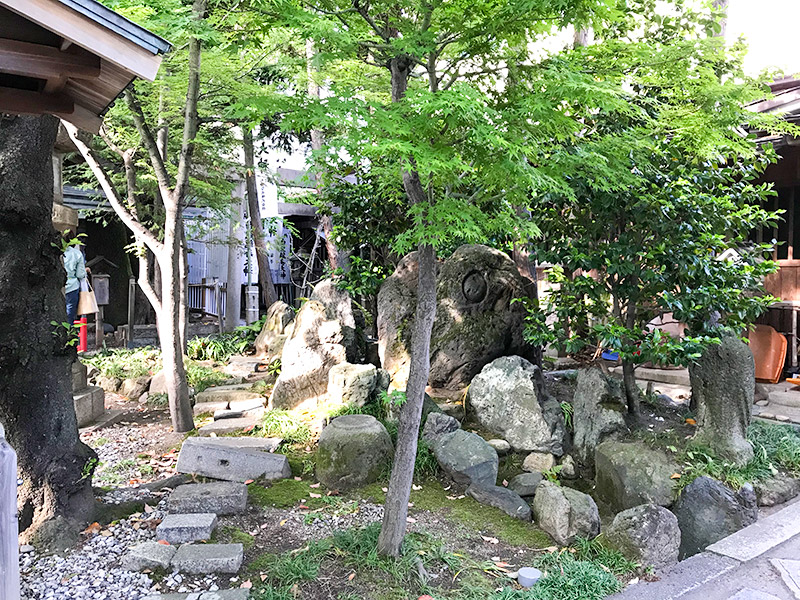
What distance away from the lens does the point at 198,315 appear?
16531 mm

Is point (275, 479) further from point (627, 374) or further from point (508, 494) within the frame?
point (627, 374)

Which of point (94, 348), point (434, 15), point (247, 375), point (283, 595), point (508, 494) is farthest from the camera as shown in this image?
point (94, 348)

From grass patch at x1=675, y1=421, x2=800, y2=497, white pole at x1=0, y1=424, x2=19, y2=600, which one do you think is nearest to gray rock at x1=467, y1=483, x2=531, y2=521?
grass patch at x1=675, y1=421, x2=800, y2=497

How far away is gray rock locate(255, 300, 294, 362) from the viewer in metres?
12.2

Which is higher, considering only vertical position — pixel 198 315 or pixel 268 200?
pixel 268 200

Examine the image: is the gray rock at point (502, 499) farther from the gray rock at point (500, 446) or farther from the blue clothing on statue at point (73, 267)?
the blue clothing on statue at point (73, 267)

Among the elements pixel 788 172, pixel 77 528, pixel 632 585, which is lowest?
pixel 632 585

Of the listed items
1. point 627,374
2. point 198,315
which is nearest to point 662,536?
point 627,374

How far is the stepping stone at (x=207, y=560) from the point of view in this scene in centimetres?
433

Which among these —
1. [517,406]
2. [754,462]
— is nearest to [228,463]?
[517,406]

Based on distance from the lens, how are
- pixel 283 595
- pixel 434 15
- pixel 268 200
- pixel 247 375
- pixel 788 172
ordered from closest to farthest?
pixel 283 595 < pixel 434 15 < pixel 788 172 < pixel 247 375 < pixel 268 200

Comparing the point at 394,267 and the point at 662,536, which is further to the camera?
the point at 394,267

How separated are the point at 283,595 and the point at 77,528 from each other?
2106 millimetres

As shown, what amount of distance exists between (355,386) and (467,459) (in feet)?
6.64
